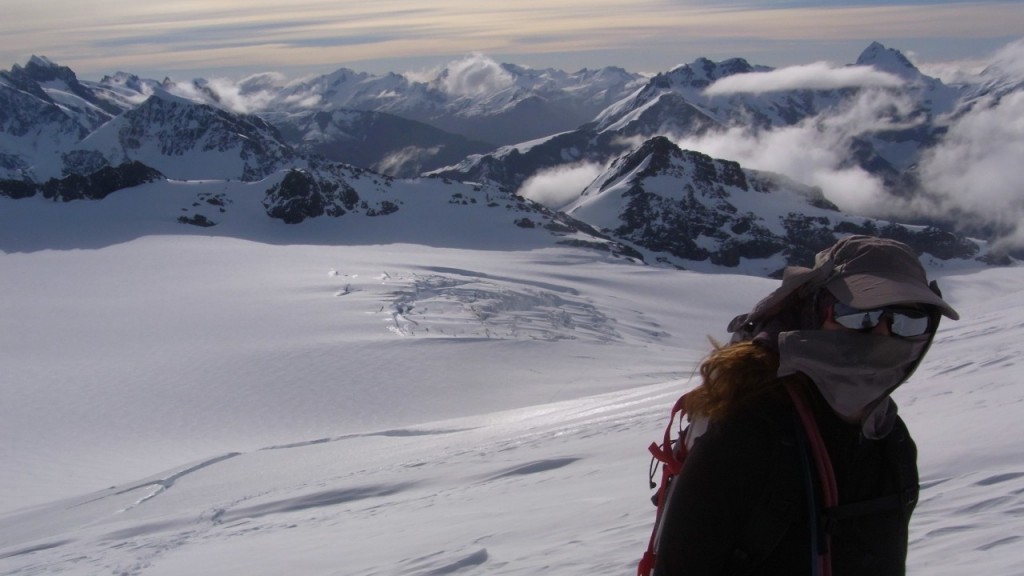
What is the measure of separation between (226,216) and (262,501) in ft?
306

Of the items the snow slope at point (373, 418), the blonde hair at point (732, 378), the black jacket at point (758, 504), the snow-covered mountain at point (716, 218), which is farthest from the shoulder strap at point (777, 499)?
the snow-covered mountain at point (716, 218)

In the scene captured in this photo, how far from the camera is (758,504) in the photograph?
103 inches

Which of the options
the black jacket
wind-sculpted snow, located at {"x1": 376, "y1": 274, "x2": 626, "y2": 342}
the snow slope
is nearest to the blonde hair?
the black jacket

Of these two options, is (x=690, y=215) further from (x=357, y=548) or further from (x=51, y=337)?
(x=357, y=548)

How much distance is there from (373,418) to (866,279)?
877 inches

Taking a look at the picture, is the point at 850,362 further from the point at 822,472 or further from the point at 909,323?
the point at 822,472

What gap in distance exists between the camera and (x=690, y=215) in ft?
557

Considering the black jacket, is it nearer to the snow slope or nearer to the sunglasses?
the sunglasses

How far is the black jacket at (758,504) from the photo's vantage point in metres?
2.60

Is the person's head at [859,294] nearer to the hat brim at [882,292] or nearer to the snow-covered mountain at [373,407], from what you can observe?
the hat brim at [882,292]

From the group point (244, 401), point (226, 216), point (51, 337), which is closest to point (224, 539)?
point (244, 401)

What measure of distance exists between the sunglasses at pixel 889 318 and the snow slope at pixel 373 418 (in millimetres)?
2794

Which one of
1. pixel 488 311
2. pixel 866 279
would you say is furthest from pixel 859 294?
pixel 488 311

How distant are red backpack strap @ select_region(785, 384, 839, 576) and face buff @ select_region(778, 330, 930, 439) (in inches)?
4.3
